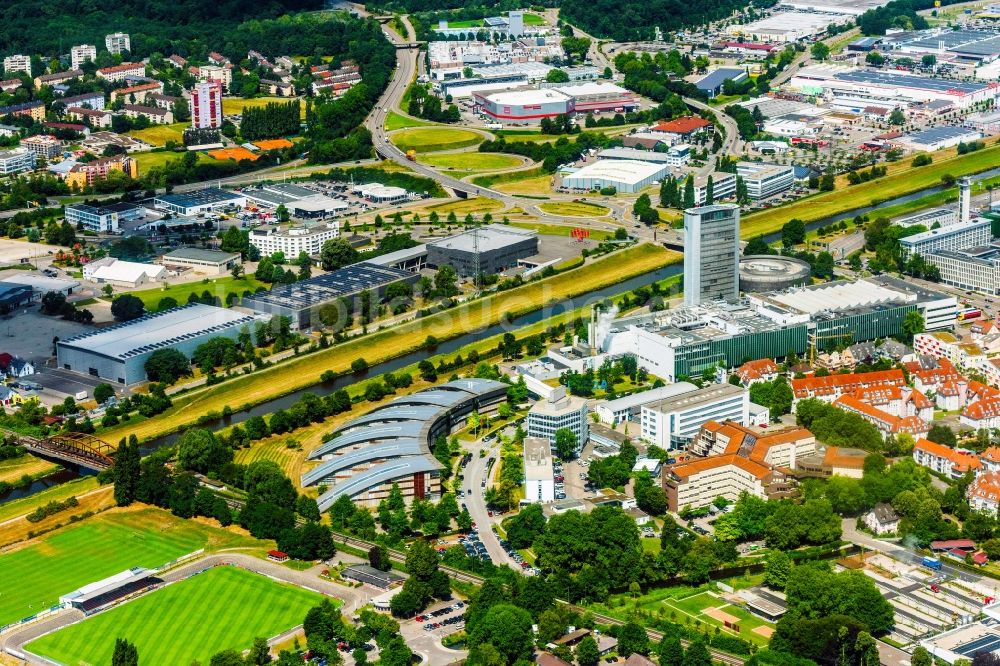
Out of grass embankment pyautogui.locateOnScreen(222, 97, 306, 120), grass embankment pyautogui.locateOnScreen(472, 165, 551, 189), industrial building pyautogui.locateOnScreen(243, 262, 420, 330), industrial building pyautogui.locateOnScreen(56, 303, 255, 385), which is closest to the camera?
industrial building pyautogui.locateOnScreen(56, 303, 255, 385)

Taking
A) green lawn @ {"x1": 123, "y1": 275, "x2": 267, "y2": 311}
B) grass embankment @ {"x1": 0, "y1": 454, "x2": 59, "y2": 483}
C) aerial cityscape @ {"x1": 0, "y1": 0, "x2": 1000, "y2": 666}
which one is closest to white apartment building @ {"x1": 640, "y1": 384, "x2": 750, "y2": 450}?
aerial cityscape @ {"x1": 0, "y1": 0, "x2": 1000, "y2": 666}

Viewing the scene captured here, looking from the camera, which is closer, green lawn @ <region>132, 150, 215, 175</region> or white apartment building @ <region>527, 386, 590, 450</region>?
white apartment building @ <region>527, 386, 590, 450</region>

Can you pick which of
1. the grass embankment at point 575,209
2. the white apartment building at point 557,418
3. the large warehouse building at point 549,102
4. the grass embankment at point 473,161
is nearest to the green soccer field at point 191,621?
the white apartment building at point 557,418

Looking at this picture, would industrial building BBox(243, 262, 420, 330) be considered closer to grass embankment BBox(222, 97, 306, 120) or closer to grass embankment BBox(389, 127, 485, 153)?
grass embankment BBox(389, 127, 485, 153)

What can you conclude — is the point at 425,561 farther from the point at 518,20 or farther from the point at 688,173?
the point at 518,20

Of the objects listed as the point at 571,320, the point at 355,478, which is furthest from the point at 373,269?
the point at 355,478

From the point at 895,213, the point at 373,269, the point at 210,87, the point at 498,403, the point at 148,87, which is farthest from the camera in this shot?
the point at 148,87

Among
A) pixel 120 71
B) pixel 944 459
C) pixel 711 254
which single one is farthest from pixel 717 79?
pixel 944 459

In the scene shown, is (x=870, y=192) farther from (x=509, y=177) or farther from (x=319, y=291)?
(x=319, y=291)
